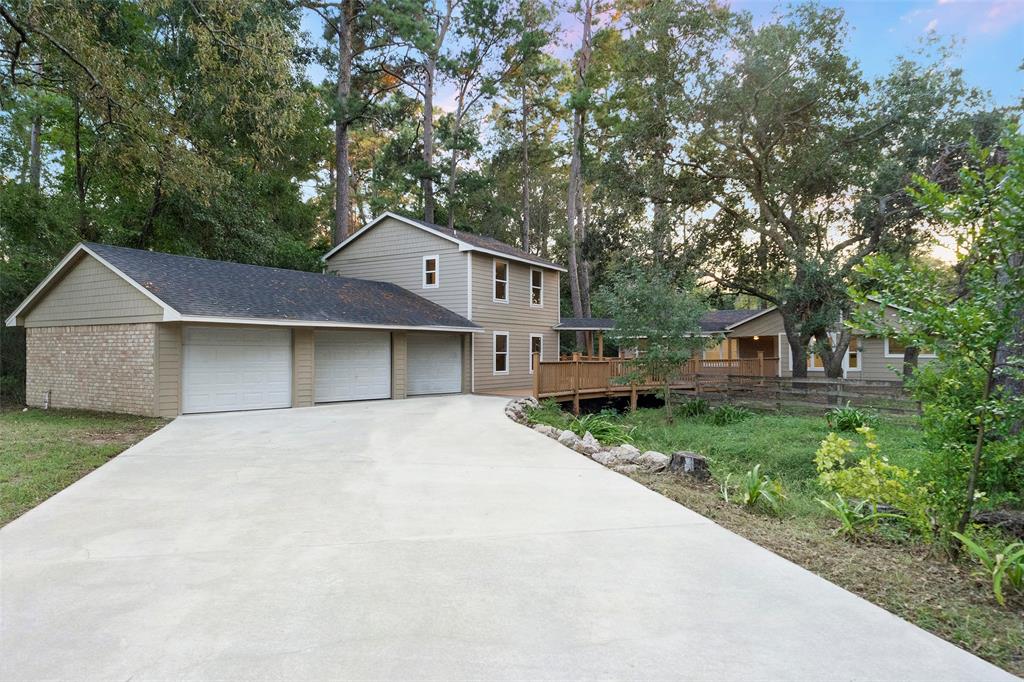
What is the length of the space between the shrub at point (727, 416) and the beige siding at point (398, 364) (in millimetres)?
8509

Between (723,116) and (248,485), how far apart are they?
15904 mm

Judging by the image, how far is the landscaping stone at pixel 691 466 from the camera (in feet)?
20.0

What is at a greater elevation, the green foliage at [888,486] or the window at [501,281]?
the window at [501,281]

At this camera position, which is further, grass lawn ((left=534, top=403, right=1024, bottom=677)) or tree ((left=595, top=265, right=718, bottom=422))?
tree ((left=595, top=265, right=718, bottom=422))

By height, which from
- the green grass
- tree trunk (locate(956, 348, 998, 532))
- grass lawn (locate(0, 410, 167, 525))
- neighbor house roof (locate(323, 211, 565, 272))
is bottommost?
the green grass

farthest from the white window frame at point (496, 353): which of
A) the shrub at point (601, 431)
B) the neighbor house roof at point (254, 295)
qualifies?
the shrub at point (601, 431)

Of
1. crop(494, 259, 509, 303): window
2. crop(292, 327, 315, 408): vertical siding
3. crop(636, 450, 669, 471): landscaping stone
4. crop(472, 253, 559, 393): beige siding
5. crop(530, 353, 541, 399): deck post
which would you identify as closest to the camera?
crop(636, 450, 669, 471): landscaping stone

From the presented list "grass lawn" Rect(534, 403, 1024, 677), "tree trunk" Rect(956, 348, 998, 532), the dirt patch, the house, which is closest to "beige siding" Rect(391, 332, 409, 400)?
the house

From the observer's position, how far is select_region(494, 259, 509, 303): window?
1867cm

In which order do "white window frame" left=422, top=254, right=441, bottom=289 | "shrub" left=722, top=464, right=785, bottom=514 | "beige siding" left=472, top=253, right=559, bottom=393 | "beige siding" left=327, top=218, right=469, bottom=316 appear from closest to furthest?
"shrub" left=722, top=464, right=785, bottom=514 < "beige siding" left=327, top=218, right=469, bottom=316 < "beige siding" left=472, top=253, right=559, bottom=393 < "white window frame" left=422, top=254, right=441, bottom=289

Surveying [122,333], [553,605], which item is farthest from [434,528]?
[122,333]

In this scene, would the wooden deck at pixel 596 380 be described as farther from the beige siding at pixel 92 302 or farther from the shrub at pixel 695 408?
the beige siding at pixel 92 302

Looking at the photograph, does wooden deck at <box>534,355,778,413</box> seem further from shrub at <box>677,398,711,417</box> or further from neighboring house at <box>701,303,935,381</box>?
neighboring house at <box>701,303,935,381</box>

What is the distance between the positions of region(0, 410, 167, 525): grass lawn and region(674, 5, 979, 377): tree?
1564 cm
